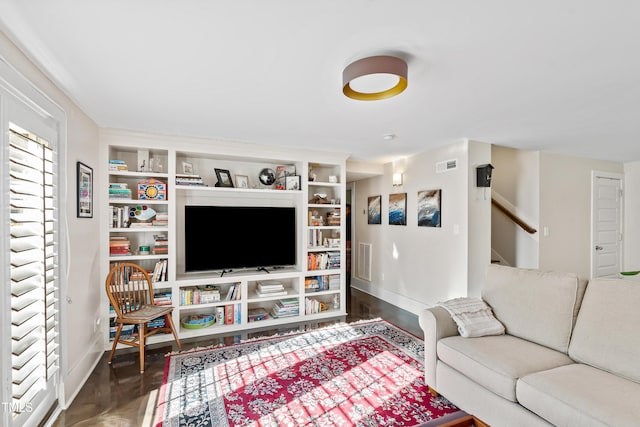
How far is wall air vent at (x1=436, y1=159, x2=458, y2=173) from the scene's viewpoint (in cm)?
373

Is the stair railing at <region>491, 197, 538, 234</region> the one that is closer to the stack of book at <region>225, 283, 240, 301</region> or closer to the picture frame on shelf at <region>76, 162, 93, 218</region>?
the stack of book at <region>225, 283, 240, 301</region>

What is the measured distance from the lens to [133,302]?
3.23m

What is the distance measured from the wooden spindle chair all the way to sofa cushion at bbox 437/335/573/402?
2.55m

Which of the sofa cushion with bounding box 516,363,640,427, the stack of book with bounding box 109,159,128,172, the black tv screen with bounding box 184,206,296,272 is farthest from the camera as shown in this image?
the black tv screen with bounding box 184,206,296,272

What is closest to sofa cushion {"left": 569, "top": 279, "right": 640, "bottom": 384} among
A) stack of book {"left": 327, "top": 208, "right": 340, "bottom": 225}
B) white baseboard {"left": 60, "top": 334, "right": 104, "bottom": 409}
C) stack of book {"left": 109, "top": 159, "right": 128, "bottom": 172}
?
stack of book {"left": 327, "top": 208, "right": 340, "bottom": 225}

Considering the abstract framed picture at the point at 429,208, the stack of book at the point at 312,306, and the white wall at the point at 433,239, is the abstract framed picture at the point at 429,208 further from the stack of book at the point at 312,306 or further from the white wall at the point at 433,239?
the stack of book at the point at 312,306

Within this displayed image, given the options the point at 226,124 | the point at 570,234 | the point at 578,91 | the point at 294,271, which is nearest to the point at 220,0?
the point at 226,124

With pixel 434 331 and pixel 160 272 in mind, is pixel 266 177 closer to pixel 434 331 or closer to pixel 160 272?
pixel 160 272

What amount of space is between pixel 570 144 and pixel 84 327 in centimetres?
566

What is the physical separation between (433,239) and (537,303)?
1901mm

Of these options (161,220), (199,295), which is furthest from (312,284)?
(161,220)

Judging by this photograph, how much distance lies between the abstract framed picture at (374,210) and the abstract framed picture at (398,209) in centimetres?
32

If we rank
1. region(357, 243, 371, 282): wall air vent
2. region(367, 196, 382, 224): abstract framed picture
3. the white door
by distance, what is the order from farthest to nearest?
region(357, 243, 371, 282): wall air vent → region(367, 196, 382, 224): abstract framed picture → the white door

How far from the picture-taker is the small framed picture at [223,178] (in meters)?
3.73
